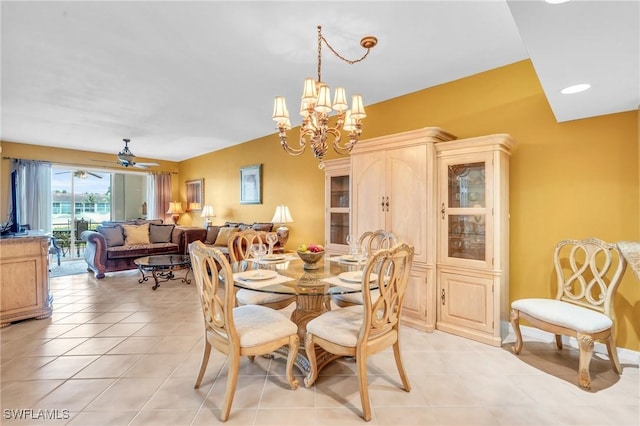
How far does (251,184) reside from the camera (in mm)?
6004

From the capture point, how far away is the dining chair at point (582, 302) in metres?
2.01

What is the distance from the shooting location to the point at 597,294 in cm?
248

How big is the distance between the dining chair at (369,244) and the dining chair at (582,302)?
1.18 m

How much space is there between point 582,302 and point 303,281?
234 centimetres

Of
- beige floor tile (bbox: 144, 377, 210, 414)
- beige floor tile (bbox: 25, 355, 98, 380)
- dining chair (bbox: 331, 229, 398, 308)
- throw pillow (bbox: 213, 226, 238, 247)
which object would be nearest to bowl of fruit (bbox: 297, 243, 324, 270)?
A: dining chair (bbox: 331, 229, 398, 308)

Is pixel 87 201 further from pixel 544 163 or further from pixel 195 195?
pixel 544 163

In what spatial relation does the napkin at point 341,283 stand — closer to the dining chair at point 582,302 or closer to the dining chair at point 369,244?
the dining chair at point 369,244

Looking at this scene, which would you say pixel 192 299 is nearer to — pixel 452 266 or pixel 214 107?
pixel 214 107

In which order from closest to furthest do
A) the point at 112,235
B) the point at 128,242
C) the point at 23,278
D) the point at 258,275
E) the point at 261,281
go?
the point at 261,281 < the point at 258,275 < the point at 23,278 < the point at 112,235 < the point at 128,242

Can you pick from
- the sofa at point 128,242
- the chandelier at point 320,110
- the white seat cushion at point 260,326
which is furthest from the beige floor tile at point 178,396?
the sofa at point 128,242

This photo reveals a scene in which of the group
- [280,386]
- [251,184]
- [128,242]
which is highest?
[251,184]

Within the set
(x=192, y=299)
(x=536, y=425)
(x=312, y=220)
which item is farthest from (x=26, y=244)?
(x=536, y=425)

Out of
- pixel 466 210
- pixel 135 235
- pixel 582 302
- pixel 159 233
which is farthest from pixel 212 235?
pixel 582 302

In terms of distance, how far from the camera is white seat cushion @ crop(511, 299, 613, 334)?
2.01 metres
